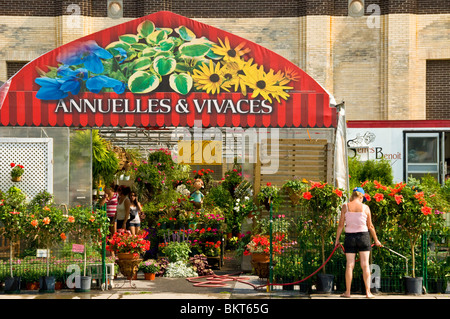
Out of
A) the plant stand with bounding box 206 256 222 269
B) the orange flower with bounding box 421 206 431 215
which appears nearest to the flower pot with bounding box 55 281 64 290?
the plant stand with bounding box 206 256 222 269

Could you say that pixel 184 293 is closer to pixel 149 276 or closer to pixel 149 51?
pixel 149 276

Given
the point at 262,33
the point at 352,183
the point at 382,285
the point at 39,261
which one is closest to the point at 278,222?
the point at 382,285

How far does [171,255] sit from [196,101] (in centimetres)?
326

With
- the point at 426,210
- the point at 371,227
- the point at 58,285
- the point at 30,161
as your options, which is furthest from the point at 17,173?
the point at 426,210

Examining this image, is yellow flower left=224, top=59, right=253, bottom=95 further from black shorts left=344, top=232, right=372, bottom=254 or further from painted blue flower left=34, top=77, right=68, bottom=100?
black shorts left=344, top=232, right=372, bottom=254

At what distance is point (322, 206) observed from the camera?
1140 centimetres

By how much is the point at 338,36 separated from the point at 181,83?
49.0 feet

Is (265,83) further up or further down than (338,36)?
further down

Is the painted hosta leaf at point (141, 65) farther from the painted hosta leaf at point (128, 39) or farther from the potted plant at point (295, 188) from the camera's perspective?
the potted plant at point (295, 188)

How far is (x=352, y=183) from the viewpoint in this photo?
19531 mm

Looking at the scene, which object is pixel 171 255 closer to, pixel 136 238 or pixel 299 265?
pixel 136 238

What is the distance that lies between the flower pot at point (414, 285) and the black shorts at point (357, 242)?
3.26 feet

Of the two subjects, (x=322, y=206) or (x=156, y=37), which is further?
(x=156, y=37)

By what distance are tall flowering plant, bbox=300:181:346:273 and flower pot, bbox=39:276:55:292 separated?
14.7ft
